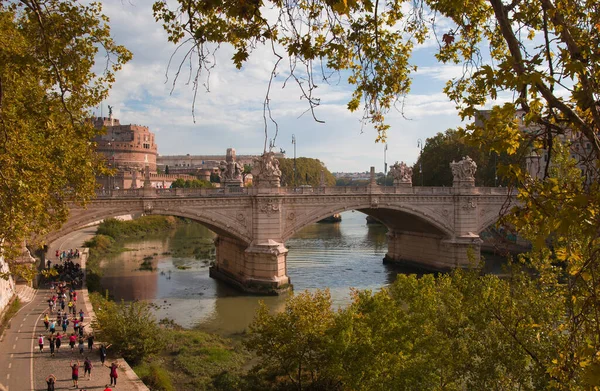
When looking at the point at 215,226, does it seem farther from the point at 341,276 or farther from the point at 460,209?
the point at 460,209

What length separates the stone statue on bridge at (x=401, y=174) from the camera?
35.2 m

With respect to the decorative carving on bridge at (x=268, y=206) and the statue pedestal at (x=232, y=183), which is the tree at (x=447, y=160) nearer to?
the decorative carving on bridge at (x=268, y=206)

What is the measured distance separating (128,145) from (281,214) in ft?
183

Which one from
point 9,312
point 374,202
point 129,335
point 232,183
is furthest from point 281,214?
point 9,312

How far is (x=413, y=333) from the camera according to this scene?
13805mm

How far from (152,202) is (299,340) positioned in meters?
15.0

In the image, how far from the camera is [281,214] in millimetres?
30297

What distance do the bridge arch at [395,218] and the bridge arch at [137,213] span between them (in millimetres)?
2992

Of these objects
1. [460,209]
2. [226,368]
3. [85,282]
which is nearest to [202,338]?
[226,368]

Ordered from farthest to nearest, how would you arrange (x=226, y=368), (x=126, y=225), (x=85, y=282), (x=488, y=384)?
(x=126, y=225)
(x=85, y=282)
(x=226, y=368)
(x=488, y=384)

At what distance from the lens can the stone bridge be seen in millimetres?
27672

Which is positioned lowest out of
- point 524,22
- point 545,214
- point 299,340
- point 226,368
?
point 226,368

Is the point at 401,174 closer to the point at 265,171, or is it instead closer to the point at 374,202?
the point at 374,202

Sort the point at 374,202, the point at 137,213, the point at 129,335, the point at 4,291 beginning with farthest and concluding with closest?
1. the point at 374,202
2. the point at 137,213
3. the point at 4,291
4. the point at 129,335
